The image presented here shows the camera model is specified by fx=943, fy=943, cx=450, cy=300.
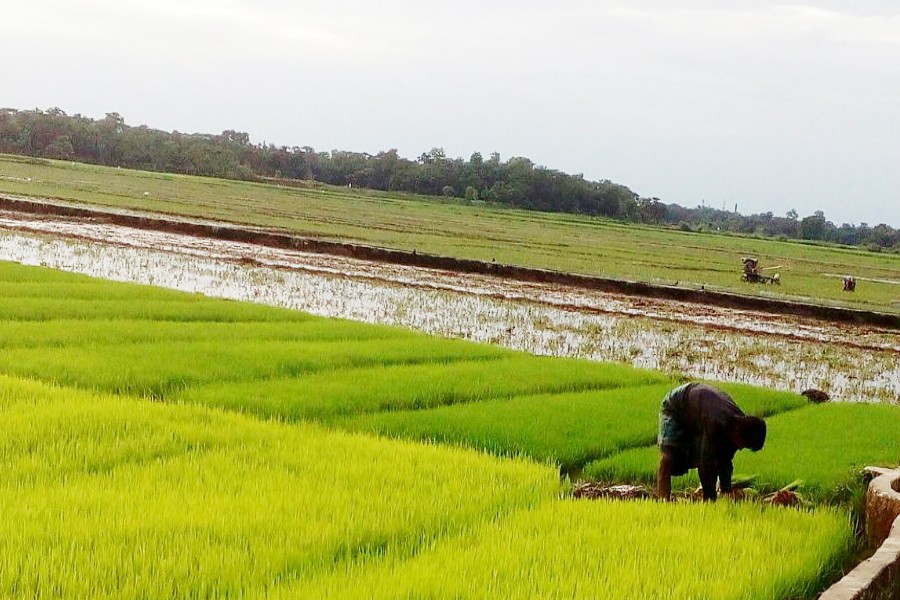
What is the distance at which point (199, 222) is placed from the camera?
22.2 meters

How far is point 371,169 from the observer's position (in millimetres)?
68188

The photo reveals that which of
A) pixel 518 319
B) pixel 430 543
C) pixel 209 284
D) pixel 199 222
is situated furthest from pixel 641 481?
pixel 199 222

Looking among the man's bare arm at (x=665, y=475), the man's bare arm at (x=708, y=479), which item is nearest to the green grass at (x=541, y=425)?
the man's bare arm at (x=665, y=475)

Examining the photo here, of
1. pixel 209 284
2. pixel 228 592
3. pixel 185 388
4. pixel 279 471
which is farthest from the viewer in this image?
pixel 209 284

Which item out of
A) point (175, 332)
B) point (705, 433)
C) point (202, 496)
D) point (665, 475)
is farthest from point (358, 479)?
point (175, 332)

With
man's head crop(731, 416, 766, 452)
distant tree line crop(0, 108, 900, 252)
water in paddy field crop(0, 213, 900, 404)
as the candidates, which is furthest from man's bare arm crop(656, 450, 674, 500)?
distant tree line crop(0, 108, 900, 252)

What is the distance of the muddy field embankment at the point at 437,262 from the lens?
14.9m

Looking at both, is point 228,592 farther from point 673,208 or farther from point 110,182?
point 673,208

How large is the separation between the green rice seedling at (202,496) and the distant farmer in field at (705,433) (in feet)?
2.10

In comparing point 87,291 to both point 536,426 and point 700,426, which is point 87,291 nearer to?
point 536,426

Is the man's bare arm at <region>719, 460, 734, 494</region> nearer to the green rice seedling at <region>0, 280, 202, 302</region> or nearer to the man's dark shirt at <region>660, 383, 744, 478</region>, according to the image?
the man's dark shirt at <region>660, 383, 744, 478</region>

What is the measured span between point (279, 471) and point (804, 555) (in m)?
2.24

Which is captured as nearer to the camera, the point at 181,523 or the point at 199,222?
the point at 181,523

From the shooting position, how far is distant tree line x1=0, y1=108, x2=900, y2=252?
58.0 metres
